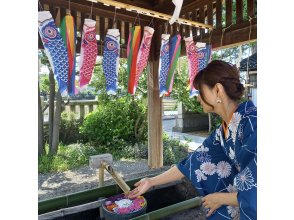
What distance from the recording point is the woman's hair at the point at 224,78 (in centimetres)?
154

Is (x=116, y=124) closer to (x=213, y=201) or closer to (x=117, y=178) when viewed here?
(x=117, y=178)

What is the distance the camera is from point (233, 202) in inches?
57.9

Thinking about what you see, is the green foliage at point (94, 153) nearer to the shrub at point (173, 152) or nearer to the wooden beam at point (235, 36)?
the shrub at point (173, 152)

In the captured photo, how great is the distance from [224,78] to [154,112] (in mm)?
3033

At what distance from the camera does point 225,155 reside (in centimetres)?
189

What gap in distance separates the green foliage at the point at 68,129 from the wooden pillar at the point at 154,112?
4.21 meters

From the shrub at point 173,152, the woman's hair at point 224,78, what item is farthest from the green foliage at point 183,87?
the woman's hair at point 224,78

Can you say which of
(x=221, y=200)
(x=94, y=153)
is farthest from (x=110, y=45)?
(x=94, y=153)

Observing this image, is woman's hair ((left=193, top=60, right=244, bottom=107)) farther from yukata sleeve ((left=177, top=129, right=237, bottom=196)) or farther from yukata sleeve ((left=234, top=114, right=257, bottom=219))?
yukata sleeve ((left=177, top=129, right=237, bottom=196))

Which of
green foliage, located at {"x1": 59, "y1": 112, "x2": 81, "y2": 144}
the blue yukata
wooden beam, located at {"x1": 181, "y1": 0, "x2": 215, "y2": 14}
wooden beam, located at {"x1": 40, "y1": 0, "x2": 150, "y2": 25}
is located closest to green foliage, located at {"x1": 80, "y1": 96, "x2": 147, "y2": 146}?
green foliage, located at {"x1": 59, "y1": 112, "x2": 81, "y2": 144}

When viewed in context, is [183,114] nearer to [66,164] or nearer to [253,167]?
[66,164]

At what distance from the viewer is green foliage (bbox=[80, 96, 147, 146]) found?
761 centimetres

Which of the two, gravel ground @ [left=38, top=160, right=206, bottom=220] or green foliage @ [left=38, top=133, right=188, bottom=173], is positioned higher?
green foliage @ [left=38, top=133, right=188, bottom=173]

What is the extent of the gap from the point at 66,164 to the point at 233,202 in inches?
214
